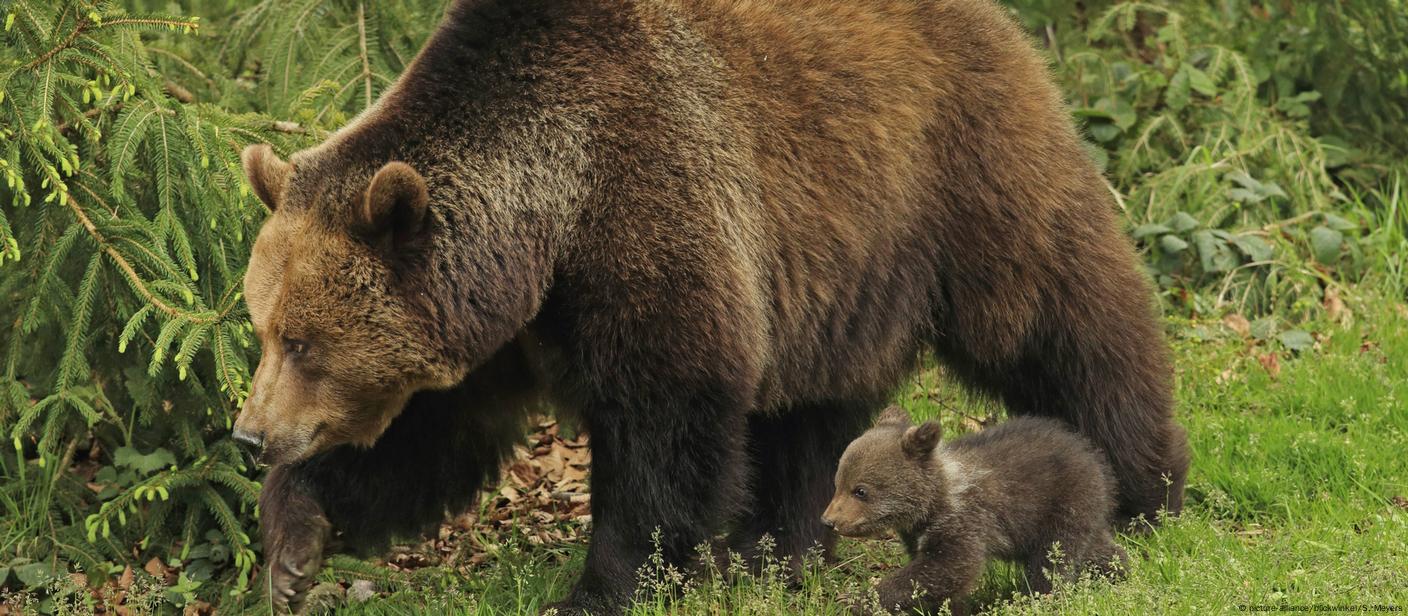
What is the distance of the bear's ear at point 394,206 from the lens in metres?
5.05

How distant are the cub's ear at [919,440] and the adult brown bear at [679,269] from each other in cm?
61

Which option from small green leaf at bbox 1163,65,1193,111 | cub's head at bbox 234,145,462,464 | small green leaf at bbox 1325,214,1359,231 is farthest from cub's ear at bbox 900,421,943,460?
small green leaf at bbox 1163,65,1193,111

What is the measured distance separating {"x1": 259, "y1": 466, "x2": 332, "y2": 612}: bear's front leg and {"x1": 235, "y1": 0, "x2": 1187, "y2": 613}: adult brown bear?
0.4 inches

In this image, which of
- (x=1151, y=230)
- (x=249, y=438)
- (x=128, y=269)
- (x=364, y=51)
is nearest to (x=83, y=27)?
(x=128, y=269)

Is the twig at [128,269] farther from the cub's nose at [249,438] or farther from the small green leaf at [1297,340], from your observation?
the small green leaf at [1297,340]

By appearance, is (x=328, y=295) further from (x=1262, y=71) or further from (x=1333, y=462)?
(x=1262, y=71)

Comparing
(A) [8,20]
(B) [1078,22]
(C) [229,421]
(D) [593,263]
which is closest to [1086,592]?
(D) [593,263]

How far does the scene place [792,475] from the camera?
6.84 m

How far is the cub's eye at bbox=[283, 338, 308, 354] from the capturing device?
523cm

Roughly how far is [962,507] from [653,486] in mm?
1078

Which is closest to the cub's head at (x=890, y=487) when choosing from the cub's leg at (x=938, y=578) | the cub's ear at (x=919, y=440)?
the cub's ear at (x=919, y=440)

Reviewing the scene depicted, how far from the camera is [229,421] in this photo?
6602 mm

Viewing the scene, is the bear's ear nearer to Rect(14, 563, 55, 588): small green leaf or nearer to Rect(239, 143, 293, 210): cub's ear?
Rect(239, 143, 293, 210): cub's ear

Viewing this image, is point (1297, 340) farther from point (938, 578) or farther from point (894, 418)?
point (938, 578)
